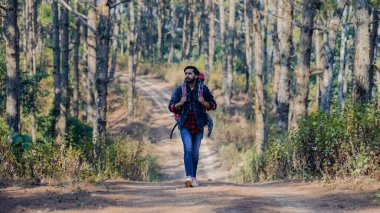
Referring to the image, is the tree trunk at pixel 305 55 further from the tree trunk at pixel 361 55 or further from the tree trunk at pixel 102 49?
the tree trunk at pixel 102 49

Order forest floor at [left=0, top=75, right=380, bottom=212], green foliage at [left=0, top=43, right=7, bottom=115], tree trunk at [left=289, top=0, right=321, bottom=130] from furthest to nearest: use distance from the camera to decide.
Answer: green foliage at [left=0, top=43, right=7, bottom=115] < tree trunk at [left=289, top=0, right=321, bottom=130] < forest floor at [left=0, top=75, right=380, bottom=212]

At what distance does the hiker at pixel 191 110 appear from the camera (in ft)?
27.9

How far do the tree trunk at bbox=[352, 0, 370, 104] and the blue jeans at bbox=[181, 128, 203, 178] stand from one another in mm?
3350

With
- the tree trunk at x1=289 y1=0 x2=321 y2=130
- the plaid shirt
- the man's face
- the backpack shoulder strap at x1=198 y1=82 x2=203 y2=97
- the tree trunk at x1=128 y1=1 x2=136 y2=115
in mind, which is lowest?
the plaid shirt

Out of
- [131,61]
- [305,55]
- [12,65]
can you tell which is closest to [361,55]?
[305,55]

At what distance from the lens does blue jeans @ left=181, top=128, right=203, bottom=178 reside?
857 cm

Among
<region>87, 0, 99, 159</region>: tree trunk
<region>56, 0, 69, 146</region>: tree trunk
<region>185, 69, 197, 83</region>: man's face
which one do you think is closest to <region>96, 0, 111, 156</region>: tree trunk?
<region>87, 0, 99, 159</region>: tree trunk

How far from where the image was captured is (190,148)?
337 inches

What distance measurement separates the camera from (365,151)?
332 inches

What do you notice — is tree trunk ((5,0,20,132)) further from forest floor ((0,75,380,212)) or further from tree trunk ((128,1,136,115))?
tree trunk ((128,1,136,115))

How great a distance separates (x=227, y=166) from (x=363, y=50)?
11.7 m

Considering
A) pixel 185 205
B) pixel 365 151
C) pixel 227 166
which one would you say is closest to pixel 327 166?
pixel 365 151

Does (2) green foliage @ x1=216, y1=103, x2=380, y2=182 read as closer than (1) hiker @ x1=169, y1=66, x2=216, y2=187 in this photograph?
Yes

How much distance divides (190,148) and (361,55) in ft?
13.0
